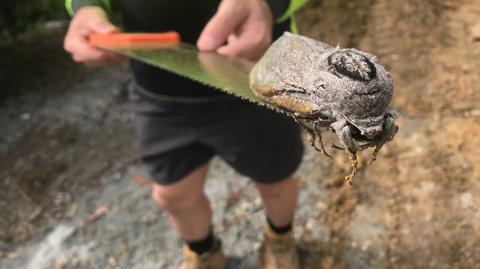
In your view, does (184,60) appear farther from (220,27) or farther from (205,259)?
(205,259)

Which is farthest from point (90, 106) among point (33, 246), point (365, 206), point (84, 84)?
point (365, 206)

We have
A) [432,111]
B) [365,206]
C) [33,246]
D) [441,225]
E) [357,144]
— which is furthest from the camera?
[432,111]

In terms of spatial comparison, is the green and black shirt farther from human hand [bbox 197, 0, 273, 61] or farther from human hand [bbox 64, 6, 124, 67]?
human hand [bbox 197, 0, 273, 61]

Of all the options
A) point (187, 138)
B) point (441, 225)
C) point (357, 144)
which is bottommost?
point (441, 225)

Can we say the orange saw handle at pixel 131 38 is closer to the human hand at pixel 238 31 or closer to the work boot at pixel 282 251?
the human hand at pixel 238 31

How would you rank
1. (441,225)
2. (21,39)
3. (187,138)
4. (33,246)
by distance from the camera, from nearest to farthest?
(187,138), (441,225), (33,246), (21,39)

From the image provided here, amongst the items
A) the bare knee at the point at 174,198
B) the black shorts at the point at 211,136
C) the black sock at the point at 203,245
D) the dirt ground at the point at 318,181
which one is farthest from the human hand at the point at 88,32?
the dirt ground at the point at 318,181

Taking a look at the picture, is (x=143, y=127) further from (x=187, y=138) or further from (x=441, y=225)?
(x=441, y=225)

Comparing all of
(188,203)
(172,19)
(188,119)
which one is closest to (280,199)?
(188,203)
